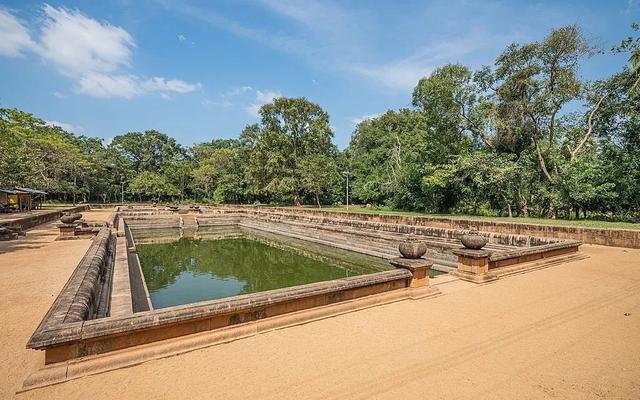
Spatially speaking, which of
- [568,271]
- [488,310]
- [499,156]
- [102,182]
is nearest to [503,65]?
[499,156]

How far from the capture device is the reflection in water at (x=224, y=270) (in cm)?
902

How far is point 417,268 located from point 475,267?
1.71m

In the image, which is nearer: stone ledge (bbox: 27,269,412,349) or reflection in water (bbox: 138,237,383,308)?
stone ledge (bbox: 27,269,412,349)

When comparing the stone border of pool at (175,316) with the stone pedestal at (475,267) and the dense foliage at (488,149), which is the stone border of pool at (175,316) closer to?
the stone pedestal at (475,267)

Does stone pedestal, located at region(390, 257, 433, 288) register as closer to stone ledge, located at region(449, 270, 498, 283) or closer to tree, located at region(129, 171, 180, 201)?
stone ledge, located at region(449, 270, 498, 283)

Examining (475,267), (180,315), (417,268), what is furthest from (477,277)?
(180,315)

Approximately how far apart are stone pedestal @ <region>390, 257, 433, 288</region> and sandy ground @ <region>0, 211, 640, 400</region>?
480 mm

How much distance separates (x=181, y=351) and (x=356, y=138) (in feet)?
173

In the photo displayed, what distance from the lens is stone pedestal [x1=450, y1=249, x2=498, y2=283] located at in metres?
6.34

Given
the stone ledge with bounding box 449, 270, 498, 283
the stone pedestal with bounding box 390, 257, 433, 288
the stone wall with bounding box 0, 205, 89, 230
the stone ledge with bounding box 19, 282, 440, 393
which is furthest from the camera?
the stone wall with bounding box 0, 205, 89, 230

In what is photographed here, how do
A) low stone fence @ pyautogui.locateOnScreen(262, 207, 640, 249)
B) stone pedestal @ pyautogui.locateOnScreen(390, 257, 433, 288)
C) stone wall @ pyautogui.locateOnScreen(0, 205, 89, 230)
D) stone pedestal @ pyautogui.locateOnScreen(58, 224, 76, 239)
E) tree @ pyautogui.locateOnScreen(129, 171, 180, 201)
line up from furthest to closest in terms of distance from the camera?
1. tree @ pyautogui.locateOnScreen(129, 171, 180, 201)
2. stone wall @ pyautogui.locateOnScreen(0, 205, 89, 230)
3. stone pedestal @ pyautogui.locateOnScreen(58, 224, 76, 239)
4. low stone fence @ pyautogui.locateOnScreen(262, 207, 640, 249)
5. stone pedestal @ pyautogui.locateOnScreen(390, 257, 433, 288)

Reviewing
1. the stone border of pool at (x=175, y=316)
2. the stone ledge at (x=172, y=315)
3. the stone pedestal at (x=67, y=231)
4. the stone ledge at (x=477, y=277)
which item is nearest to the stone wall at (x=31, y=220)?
the stone pedestal at (x=67, y=231)

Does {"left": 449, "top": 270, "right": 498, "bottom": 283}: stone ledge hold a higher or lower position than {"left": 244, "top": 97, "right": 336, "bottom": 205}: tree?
lower

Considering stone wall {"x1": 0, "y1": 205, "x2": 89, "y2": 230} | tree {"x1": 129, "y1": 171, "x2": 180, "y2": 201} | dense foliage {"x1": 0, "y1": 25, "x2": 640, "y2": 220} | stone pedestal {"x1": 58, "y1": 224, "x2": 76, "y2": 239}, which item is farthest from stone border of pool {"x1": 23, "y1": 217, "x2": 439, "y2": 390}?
tree {"x1": 129, "y1": 171, "x2": 180, "y2": 201}
